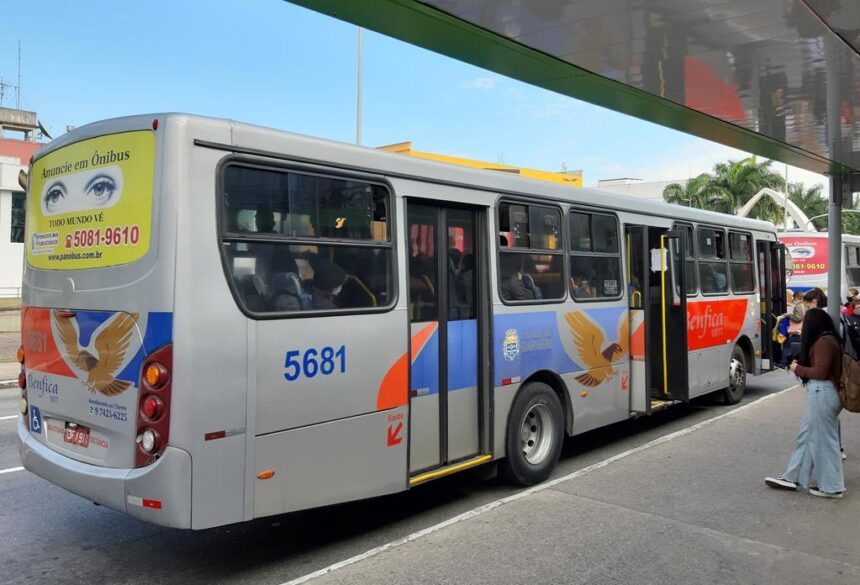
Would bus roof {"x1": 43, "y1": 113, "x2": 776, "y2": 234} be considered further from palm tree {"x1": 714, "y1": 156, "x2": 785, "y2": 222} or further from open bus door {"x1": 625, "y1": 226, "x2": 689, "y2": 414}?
palm tree {"x1": 714, "y1": 156, "x2": 785, "y2": 222}

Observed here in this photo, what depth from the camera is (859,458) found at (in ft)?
24.7

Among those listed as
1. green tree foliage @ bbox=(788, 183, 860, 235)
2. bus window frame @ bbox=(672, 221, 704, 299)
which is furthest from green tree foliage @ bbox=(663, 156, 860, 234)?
bus window frame @ bbox=(672, 221, 704, 299)

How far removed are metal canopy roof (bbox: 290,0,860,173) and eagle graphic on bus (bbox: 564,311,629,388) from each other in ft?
8.44

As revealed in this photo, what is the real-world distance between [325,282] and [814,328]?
14.9 ft

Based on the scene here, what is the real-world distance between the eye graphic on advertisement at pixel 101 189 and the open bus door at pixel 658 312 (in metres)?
5.86

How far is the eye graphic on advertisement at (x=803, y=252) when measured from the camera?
961 inches

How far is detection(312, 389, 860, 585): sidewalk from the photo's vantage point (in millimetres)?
4453

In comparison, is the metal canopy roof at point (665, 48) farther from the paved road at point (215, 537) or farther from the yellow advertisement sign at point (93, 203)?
the paved road at point (215, 537)

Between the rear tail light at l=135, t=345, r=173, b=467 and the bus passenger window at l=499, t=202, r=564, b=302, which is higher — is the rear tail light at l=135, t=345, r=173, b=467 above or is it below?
below

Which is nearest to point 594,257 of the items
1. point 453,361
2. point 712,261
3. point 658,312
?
point 658,312

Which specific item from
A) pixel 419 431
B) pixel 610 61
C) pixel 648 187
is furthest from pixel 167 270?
pixel 648 187

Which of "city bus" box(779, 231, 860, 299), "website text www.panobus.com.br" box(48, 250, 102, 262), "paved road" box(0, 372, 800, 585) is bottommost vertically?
"paved road" box(0, 372, 800, 585)

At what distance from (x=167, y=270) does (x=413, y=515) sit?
312 cm

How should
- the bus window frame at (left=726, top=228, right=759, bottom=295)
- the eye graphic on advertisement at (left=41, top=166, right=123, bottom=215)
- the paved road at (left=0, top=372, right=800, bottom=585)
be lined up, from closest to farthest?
the eye graphic on advertisement at (left=41, top=166, right=123, bottom=215)
the paved road at (left=0, top=372, right=800, bottom=585)
the bus window frame at (left=726, top=228, right=759, bottom=295)
